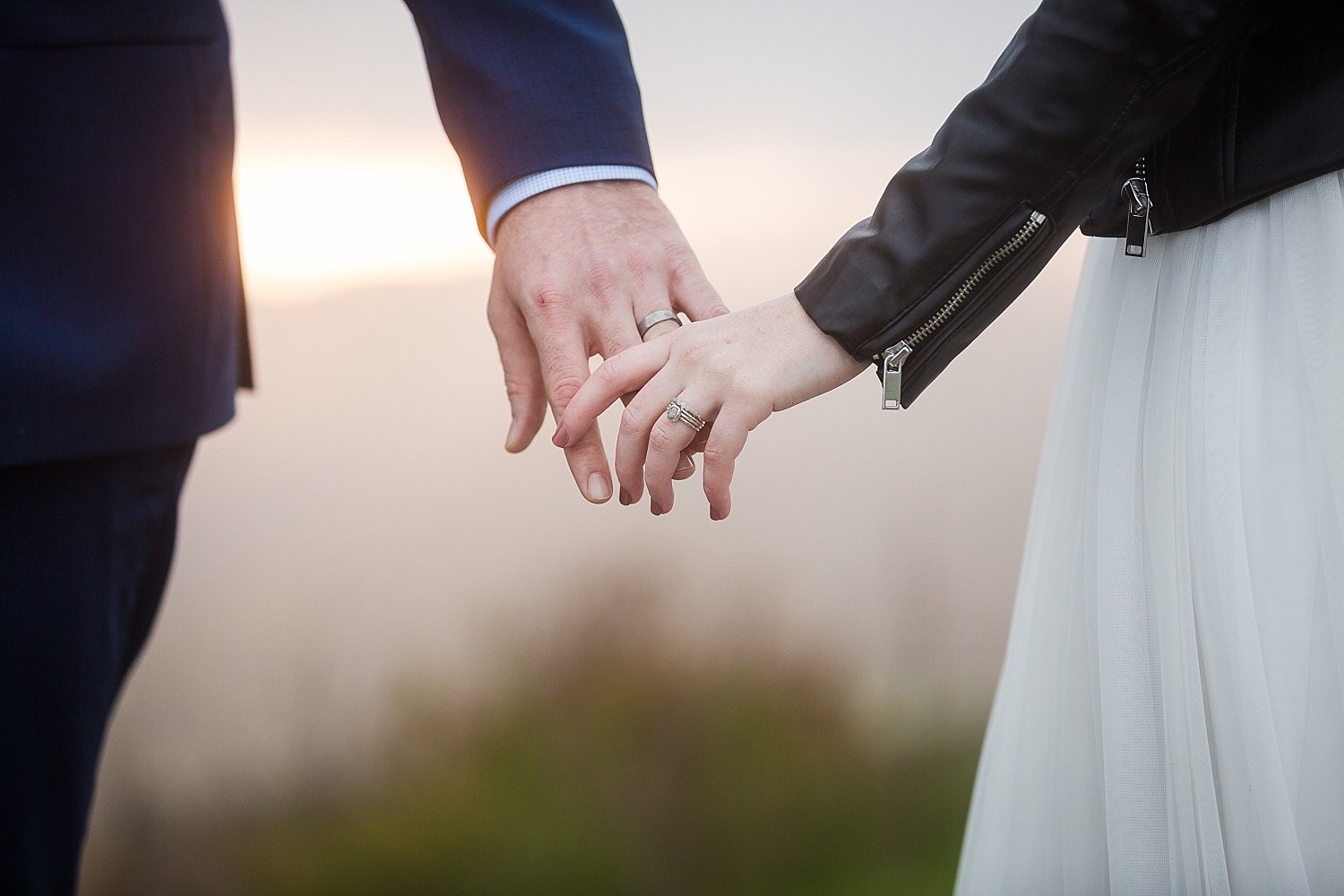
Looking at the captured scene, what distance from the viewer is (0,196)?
600 mm

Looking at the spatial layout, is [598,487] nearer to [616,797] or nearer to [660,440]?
[660,440]

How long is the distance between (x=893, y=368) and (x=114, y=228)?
1.77ft

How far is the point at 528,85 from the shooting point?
2.92 feet

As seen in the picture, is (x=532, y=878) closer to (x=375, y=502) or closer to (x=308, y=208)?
(x=375, y=502)

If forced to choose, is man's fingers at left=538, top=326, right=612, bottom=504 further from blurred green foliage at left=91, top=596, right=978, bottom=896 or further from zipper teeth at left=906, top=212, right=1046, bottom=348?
blurred green foliage at left=91, top=596, right=978, bottom=896

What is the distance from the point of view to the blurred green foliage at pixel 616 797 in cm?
Result: 208

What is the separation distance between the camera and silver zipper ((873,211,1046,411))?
2.10ft

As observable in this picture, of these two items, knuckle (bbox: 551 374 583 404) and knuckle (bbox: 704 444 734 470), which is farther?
knuckle (bbox: 551 374 583 404)

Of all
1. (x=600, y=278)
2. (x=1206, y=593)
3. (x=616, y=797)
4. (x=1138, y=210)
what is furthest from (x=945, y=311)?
(x=616, y=797)

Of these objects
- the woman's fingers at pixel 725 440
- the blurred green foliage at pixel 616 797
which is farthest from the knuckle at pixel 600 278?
the blurred green foliage at pixel 616 797

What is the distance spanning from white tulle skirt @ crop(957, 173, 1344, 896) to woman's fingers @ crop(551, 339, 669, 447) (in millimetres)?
344

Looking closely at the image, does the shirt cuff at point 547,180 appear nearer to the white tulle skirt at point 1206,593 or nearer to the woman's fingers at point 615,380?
the woman's fingers at point 615,380

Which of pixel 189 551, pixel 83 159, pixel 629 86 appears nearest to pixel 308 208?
pixel 189 551

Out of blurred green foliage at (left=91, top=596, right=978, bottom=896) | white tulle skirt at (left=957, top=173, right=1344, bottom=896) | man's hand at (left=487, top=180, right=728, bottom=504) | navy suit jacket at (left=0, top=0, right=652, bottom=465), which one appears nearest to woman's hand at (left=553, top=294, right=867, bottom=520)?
man's hand at (left=487, top=180, right=728, bottom=504)
